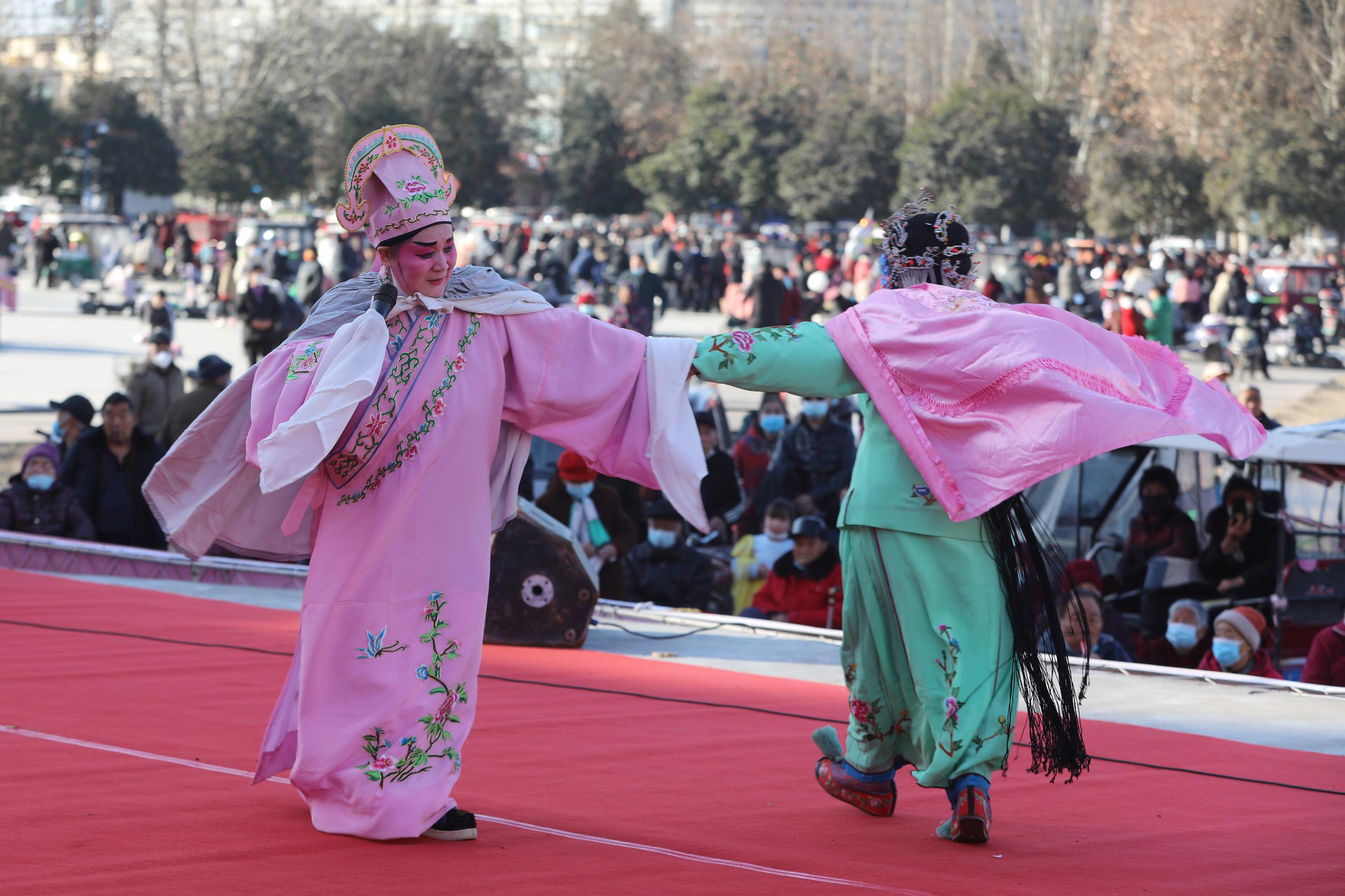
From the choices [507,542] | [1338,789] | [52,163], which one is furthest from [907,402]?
[52,163]

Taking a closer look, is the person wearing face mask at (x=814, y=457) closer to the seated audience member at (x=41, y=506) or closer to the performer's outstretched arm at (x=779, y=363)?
the seated audience member at (x=41, y=506)

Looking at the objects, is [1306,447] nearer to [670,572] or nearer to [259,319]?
[670,572]

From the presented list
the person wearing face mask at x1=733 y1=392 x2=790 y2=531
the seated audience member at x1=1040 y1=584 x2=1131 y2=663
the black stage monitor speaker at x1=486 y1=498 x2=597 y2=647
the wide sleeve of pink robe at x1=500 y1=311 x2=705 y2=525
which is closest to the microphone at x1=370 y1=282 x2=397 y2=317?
the wide sleeve of pink robe at x1=500 y1=311 x2=705 y2=525

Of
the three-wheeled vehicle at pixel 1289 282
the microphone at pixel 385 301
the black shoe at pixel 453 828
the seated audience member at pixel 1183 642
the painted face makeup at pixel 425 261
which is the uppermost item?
the painted face makeup at pixel 425 261

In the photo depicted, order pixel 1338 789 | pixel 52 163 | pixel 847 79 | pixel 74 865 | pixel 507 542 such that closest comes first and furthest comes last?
pixel 74 865 → pixel 1338 789 → pixel 507 542 → pixel 52 163 → pixel 847 79

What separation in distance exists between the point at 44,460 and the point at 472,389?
533 cm

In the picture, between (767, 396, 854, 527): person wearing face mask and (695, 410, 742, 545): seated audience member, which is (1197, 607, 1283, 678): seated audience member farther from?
(695, 410, 742, 545): seated audience member

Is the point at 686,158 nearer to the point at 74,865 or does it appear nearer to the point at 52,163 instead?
the point at 52,163

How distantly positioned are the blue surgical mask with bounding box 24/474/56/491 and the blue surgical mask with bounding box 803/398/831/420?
12.9ft

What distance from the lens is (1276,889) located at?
3.51 m

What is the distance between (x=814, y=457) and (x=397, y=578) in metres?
5.95

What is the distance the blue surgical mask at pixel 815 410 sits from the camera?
9453 millimetres

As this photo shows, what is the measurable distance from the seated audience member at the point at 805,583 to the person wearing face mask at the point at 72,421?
3.77 metres

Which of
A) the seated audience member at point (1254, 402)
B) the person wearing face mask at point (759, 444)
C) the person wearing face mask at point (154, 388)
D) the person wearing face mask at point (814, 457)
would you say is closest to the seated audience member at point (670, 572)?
the person wearing face mask at point (814, 457)
